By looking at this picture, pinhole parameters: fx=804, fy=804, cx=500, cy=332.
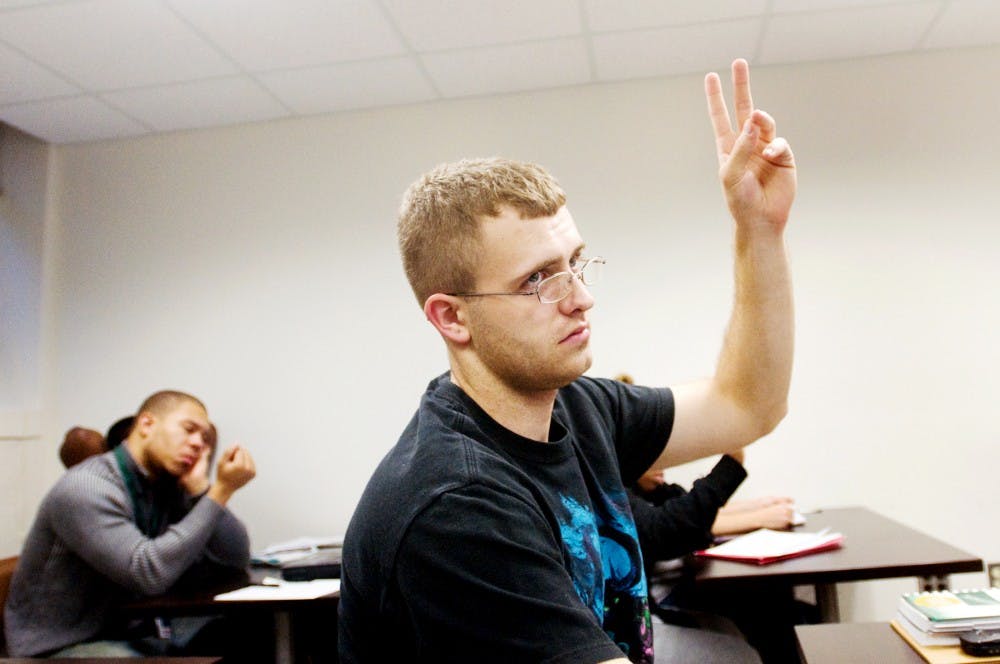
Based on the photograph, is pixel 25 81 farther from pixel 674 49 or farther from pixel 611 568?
pixel 611 568

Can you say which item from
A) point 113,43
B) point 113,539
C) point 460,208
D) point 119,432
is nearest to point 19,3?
point 113,43

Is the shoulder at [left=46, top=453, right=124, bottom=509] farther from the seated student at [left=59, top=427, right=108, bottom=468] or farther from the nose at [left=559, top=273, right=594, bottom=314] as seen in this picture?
the nose at [left=559, top=273, right=594, bottom=314]

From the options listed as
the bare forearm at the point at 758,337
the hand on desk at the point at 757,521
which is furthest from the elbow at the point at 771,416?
the hand on desk at the point at 757,521

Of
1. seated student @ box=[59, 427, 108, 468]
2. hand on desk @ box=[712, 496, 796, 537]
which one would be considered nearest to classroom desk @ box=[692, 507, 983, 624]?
hand on desk @ box=[712, 496, 796, 537]

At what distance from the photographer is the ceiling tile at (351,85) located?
3.40m

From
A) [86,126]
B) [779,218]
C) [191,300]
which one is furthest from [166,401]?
[779,218]

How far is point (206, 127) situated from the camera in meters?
3.98

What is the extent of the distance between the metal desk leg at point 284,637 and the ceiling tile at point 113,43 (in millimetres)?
2110

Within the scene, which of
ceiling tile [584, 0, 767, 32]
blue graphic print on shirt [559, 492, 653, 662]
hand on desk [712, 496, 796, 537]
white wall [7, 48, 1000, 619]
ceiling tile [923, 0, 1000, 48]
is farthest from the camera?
white wall [7, 48, 1000, 619]

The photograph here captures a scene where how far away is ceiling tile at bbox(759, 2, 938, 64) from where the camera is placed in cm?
310

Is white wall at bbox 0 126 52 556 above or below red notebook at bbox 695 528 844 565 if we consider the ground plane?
above

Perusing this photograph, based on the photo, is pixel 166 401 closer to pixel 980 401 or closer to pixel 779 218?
pixel 779 218

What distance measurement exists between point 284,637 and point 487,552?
158cm

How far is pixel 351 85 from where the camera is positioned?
11.7 ft
